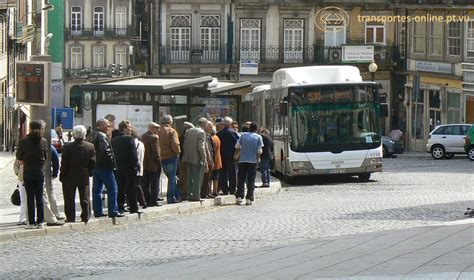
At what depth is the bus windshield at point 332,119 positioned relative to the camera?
116ft

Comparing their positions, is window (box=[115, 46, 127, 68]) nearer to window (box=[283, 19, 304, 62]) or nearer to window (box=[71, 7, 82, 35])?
window (box=[71, 7, 82, 35])

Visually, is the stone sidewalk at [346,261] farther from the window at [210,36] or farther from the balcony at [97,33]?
the balcony at [97,33]

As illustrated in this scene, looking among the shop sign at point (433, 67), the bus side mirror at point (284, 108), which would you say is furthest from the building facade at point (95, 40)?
the bus side mirror at point (284, 108)

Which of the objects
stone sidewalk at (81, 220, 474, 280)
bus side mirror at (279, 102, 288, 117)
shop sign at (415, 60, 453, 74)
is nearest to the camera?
stone sidewalk at (81, 220, 474, 280)

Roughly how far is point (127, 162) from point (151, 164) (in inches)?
68.9

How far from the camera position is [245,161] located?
2705 centimetres

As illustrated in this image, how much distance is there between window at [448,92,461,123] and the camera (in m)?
63.2

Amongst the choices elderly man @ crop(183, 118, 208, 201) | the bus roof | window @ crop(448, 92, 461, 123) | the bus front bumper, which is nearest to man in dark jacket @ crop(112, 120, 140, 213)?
elderly man @ crop(183, 118, 208, 201)

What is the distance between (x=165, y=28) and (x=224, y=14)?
3508 mm

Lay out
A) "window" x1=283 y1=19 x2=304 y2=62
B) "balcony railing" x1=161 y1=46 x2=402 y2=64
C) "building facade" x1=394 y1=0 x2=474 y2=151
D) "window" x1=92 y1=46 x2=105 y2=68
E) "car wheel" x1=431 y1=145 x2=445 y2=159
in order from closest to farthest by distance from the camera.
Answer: "car wheel" x1=431 y1=145 x2=445 y2=159 → "building facade" x1=394 y1=0 x2=474 y2=151 → "balcony railing" x1=161 y1=46 x2=402 y2=64 → "window" x1=283 y1=19 x2=304 y2=62 → "window" x1=92 y1=46 x2=105 y2=68

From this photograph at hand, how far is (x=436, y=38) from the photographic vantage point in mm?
66375

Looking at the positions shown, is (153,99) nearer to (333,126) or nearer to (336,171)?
(333,126)

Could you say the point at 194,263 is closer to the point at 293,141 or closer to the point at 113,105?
the point at 113,105

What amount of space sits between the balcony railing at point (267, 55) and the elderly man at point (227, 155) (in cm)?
4154
